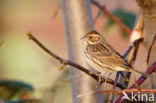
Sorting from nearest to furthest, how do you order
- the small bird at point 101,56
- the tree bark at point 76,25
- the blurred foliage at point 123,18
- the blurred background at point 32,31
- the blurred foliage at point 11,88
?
the tree bark at point 76,25, the small bird at point 101,56, the blurred foliage at point 11,88, the blurred foliage at point 123,18, the blurred background at point 32,31

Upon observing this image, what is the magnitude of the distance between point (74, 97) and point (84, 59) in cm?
23

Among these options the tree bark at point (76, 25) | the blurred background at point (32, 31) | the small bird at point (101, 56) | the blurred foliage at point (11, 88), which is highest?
the tree bark at point (76, 25)

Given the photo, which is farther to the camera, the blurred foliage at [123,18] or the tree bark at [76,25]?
the blurred foliage at [123,18]

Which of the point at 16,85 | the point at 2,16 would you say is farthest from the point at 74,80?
the point at 2,16

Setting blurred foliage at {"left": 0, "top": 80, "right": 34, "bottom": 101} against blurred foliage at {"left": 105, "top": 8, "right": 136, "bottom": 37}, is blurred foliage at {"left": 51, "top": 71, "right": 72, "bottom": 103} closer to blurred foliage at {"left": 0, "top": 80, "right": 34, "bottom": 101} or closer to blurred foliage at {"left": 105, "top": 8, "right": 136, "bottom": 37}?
blurred foliage at {"left": 0, "top": 80, "right": 34, "bottom": 101}

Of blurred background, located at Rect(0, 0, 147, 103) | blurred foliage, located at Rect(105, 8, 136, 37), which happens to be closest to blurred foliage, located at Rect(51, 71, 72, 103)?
blurred foliage, located at Rect(105, 8, 136, 37)

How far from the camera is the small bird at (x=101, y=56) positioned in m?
2.29

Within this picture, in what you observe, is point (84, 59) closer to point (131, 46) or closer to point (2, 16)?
point (131, 46)

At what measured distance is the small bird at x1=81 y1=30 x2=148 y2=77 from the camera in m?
2.29

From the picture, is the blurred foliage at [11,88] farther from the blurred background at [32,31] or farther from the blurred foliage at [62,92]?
the blurred background at [32,31]

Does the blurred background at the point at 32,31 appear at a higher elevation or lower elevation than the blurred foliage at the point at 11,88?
lower

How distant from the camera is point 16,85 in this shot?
2.61 m

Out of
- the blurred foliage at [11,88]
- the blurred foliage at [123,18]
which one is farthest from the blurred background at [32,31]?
the blurred foliage at [11,88]

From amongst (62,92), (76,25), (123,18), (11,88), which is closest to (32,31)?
(123,18)
